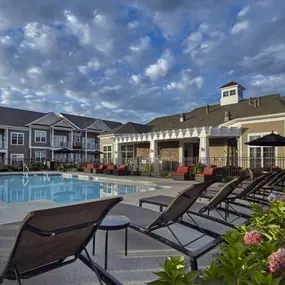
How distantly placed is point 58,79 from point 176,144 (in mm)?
14437

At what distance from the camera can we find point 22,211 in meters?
5.81

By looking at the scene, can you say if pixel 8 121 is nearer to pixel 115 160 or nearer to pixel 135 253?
pixel 115 160

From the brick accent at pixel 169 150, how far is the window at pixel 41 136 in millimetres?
19160

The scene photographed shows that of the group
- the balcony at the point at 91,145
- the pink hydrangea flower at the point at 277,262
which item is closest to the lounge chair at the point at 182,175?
the pink hydrangea flower at the point at 277,262

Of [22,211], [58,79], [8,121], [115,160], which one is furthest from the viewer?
[8,121]

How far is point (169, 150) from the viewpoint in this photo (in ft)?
75.9

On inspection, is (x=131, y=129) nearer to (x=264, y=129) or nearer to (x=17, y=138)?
(x=264, y=129)

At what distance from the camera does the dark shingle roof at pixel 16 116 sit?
3273 cm

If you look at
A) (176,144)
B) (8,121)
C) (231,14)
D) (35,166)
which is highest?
(231,14)

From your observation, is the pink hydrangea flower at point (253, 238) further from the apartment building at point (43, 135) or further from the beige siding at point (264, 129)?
the apartment building at point (43, 135)

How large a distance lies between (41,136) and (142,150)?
58.1ft

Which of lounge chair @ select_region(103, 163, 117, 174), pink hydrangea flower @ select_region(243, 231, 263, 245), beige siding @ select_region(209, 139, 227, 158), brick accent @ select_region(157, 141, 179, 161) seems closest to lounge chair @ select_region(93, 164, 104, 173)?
lounge chair @ select_region(103, 163, 117, 174)

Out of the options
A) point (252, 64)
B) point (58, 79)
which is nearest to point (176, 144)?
point (252, 64)

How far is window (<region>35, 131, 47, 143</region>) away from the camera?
115ft
